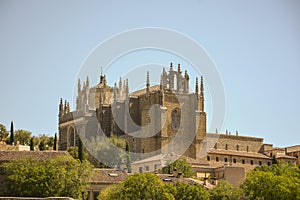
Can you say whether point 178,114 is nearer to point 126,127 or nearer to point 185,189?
point 126,127

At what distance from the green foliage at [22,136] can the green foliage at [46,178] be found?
53.0 metres

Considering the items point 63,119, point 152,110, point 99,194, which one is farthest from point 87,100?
point 99,194

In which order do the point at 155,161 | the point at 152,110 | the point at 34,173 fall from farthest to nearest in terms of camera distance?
the point at 152,110 < the point at 155,161 < the point at 34,173

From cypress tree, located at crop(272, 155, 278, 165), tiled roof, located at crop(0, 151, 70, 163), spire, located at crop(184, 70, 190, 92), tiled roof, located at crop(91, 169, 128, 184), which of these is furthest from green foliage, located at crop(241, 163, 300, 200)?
spire, located at crop(184, 70, 190, 92)

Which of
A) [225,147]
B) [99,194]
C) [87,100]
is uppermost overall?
[87,100]

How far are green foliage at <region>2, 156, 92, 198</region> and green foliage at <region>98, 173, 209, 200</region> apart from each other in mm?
2186

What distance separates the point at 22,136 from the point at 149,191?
202 feet

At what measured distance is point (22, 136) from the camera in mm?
105188

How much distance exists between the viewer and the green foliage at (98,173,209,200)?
46219mm

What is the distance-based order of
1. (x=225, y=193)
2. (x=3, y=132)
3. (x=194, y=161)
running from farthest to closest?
(x=3, y=132), (x=194, y=161), (x=225, y=193)

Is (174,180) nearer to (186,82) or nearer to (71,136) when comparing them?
(186,82)

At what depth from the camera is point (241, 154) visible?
294ft

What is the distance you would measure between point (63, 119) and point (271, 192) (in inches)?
1880

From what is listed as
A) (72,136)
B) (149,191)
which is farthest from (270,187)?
(72,136)
